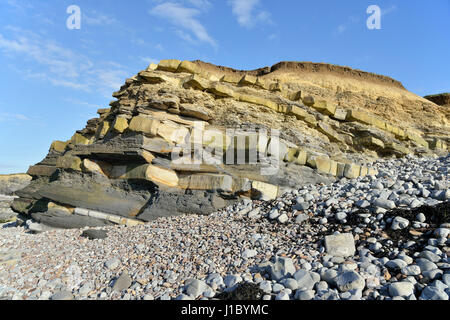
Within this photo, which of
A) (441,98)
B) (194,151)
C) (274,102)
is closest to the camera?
(194,151)

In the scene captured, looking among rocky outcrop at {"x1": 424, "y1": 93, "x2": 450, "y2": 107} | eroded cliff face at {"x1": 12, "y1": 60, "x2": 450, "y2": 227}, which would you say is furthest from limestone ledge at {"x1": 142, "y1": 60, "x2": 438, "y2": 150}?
rocky outcrop at {"x1": 424, "y1": 93, "x2": 450, "y2": 107}

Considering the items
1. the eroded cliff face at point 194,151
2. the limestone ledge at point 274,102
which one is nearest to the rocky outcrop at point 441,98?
the limestone ledge at point 274,102

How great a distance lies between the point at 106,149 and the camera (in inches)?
320

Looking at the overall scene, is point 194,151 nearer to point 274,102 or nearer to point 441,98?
point 274,102

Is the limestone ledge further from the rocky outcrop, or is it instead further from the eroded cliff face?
the rocky outcrop

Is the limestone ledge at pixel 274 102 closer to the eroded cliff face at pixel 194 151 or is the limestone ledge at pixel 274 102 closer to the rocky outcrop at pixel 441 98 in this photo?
the eroded cliff face at pixel 194 151

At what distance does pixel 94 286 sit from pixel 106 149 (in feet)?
16.6

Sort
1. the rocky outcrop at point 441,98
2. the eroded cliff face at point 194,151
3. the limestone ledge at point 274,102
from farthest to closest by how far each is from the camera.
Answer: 1. the rocky outcrop at point 441,98
2. the limestone ledge at point 274,102
3. the eroded cliff face at point 194,151

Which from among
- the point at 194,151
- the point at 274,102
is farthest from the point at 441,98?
the point at 194,151

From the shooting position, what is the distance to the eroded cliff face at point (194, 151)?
756 cm

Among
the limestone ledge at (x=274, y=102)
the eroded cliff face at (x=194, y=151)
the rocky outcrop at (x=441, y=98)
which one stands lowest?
the eroded cliff face at (x=194, y=151)

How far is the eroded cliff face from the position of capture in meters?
7.56

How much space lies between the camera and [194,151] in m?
8.13
